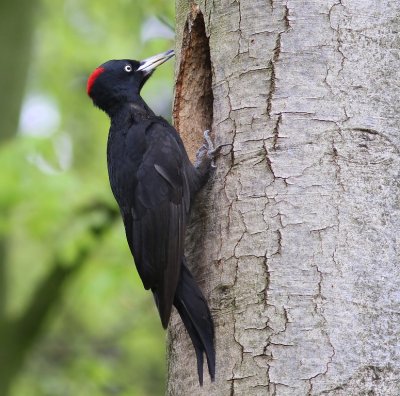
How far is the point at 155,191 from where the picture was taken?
382 centimetres

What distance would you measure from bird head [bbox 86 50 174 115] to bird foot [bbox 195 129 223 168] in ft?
3.20

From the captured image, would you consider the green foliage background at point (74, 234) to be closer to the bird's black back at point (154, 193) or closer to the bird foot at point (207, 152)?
the bird's black back at point (154, 193)

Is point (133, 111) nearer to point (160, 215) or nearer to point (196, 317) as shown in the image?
point (160, 215)

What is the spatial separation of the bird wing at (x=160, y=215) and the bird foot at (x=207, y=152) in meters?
0.13

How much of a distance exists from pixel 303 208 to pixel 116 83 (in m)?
1.88

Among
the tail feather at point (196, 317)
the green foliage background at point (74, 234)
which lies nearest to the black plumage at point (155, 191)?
the tail feather at point (196, 317)

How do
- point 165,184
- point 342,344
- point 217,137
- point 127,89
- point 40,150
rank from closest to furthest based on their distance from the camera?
1. point 342,344
2. point 217,137
3. point 165,184
4. point 127,89
5. point 40,150

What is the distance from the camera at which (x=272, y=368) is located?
2.89m

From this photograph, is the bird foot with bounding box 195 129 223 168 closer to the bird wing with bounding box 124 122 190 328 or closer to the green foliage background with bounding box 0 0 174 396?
the bird wing with bounding box 124 122 190 328

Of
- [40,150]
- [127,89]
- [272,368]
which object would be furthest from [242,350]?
[40,150]

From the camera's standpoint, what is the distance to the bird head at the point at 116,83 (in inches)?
179

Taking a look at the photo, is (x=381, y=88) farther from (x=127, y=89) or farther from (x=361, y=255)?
(x=127, y=89)

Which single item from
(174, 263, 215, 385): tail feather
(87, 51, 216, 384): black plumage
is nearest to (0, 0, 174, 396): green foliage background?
(87, 51, 216, 384): black plumage

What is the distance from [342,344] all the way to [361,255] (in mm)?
316
